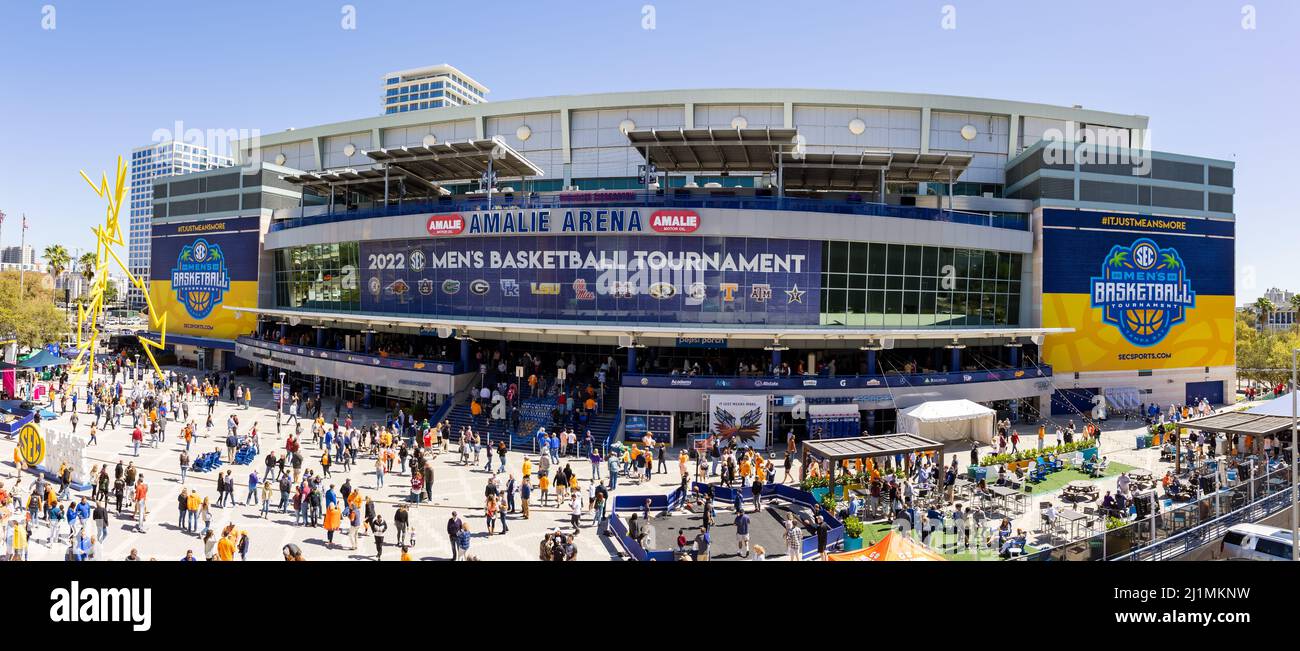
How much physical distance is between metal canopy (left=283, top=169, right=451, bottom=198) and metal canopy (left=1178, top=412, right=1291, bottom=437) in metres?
42.6

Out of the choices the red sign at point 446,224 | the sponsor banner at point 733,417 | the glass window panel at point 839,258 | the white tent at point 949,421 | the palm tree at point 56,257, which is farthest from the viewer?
the palm tree at point 56,257

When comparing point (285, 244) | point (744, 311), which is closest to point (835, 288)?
point (744, 311)

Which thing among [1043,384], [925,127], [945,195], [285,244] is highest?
[925,127]

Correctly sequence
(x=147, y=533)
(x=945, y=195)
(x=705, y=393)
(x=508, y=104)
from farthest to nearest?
1. (x=508, y=104)
2. (x=945, y=195)
3. (x=705, y=393)
4. (x=147, y=533)

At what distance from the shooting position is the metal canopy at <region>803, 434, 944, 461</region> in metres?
21.9

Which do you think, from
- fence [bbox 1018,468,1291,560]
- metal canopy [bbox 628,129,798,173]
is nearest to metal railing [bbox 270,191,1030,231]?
metal canopy [bbox 628,129,798,173]

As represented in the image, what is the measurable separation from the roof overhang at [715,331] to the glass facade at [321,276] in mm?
2824

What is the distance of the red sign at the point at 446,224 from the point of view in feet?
119

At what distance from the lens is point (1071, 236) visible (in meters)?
41.5

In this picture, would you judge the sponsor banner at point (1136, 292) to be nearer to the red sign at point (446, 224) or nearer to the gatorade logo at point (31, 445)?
the red sign at point (446, 224)

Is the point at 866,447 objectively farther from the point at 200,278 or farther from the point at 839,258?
the point at 200,278

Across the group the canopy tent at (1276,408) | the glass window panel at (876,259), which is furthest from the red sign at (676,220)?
the canopy tent at (1276,408)

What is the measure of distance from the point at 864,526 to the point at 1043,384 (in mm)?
26783

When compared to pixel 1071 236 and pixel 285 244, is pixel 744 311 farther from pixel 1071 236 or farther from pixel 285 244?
pixel 285 244
